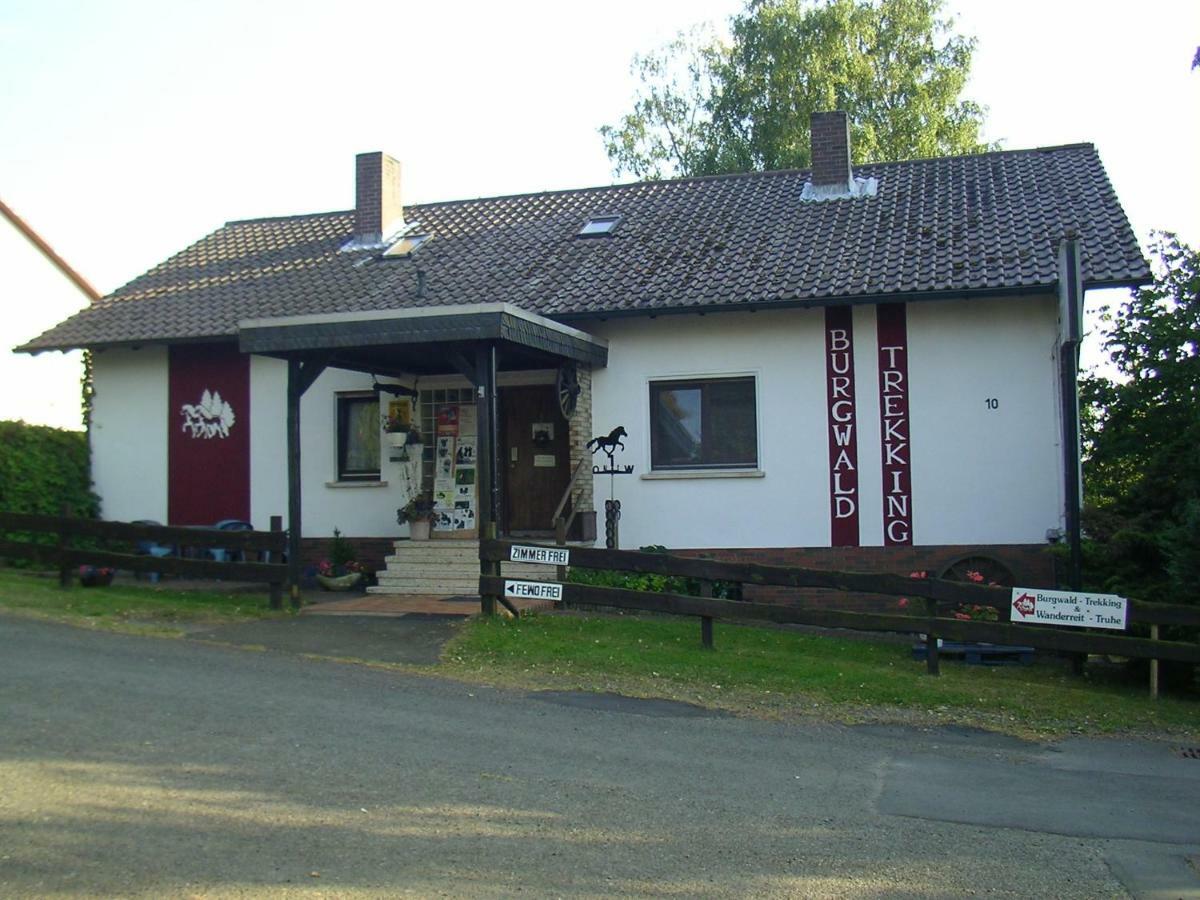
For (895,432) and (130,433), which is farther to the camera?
(130,433)

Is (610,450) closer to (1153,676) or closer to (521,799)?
(1153,676)

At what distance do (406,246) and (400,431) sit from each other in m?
4.68

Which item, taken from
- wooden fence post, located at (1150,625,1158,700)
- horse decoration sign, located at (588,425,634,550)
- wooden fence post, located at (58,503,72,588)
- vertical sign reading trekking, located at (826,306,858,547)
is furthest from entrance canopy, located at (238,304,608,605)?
wooden fence post, located at (1150,625,1158,700)

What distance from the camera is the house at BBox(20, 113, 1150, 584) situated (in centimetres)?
1539

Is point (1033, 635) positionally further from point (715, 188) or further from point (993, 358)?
point (715, 188)

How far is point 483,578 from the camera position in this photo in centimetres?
1289

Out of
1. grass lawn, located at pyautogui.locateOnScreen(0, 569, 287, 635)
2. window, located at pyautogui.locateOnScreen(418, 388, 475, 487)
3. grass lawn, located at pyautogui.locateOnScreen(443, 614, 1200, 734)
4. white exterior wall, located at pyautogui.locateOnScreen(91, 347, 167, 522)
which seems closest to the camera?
grass lawn, located at pyautogui.locateOnScreen(443, 614, 1200, 734)

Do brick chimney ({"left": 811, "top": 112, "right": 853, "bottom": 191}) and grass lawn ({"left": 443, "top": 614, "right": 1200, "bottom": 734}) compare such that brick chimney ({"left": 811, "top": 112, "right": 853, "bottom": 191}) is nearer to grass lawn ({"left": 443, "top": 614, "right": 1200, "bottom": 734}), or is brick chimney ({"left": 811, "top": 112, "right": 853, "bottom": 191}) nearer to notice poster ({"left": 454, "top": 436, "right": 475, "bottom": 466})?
notice poster ({"left": 454, "top": 436, "right": 475, "bottom": 466})

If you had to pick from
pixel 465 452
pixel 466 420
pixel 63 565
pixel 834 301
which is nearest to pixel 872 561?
pixel 834 301

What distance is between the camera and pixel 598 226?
19.9 metres

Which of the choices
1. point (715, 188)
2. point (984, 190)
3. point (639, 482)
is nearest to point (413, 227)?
point (715, 188)

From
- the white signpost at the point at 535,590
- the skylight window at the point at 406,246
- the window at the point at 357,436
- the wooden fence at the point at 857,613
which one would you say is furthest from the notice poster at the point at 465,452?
the white signpost at the point at 535,590

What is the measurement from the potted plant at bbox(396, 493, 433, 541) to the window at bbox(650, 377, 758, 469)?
128 inches

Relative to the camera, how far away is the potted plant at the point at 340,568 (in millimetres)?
16891
